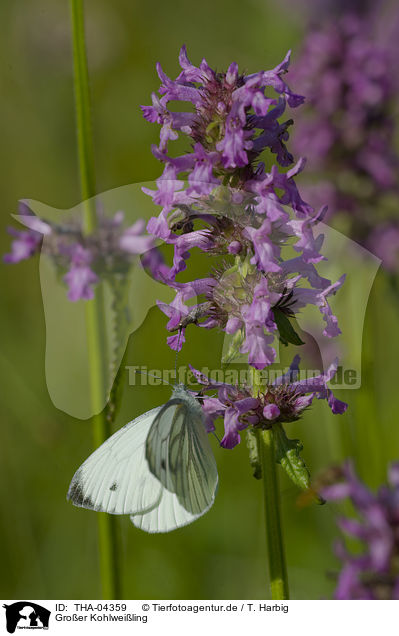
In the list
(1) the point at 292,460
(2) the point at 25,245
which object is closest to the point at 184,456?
(1) the point at 292,460

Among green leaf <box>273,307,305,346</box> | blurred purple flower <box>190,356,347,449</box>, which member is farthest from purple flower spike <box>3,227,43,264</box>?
green leaf <box>273,307,305,346</box>

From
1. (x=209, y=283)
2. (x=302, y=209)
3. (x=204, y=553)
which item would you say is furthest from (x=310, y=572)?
(x=302, y=209)

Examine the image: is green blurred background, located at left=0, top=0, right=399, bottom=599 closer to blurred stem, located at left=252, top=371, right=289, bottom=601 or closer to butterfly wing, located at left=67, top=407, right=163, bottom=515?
butterfly wing, located at left=67, top=407, right=163, bottom=515

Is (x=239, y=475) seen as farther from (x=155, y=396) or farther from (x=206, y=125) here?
(x=206, y=125)

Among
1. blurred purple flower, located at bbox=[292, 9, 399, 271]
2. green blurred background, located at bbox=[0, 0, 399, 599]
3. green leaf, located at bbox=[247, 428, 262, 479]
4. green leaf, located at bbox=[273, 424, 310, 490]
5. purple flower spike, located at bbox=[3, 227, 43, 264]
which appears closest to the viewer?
green leaf, located at bbox=[273, 424, 310, 490]

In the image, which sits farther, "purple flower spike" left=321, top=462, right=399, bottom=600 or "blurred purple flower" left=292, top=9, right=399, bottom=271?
"blurred purple flower" left=292, top=9, right=399, bottom=271

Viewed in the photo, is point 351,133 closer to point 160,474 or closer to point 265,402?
point 265,402

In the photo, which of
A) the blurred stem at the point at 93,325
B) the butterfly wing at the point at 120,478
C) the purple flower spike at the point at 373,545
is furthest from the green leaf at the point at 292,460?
the blurred stem at the point at 93,325
